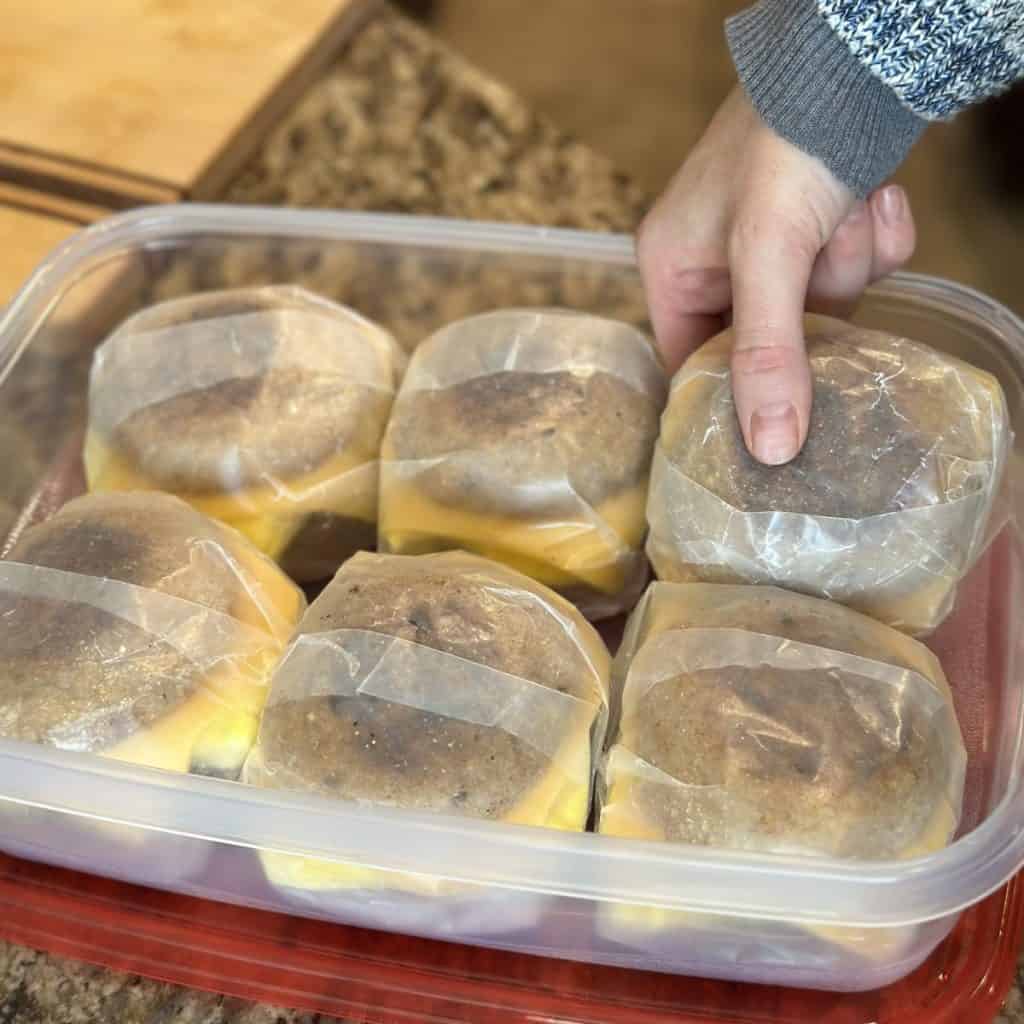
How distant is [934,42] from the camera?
0.80 meters

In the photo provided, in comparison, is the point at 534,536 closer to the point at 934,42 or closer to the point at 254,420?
the point at 254,420

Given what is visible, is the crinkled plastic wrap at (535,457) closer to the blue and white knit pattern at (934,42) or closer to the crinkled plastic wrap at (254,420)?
the crinkled plastic wrap at (254,420)

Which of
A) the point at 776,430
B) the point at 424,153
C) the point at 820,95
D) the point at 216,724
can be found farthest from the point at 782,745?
the point at 424,153

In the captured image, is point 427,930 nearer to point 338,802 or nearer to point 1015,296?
point 338,802

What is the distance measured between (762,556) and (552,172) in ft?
2.53

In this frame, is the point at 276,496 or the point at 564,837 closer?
the point at 564,837

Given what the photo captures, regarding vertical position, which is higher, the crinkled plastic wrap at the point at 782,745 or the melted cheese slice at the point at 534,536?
the crinkled plastic wrap at the point at 782,745

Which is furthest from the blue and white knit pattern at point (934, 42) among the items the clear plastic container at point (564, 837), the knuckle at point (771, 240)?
the clear plastic container at point (564, 837)

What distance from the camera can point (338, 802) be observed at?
0.66 metres

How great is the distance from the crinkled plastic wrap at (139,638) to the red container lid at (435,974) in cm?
12

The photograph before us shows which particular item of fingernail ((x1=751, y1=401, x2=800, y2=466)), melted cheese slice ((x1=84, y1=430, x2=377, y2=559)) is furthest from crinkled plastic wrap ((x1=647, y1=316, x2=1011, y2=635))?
melted cheese slice ((x1=84, y1=430, x2=377, y2=559))

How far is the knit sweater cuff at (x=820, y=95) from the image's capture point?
842 mm

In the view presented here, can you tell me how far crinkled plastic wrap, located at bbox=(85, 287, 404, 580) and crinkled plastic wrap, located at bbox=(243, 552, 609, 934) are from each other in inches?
7.0

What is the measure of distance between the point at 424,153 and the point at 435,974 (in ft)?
3.40
